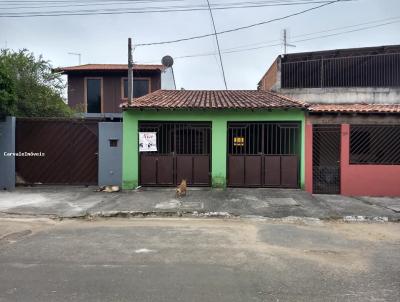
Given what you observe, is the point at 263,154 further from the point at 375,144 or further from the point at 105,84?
the point at 105,84

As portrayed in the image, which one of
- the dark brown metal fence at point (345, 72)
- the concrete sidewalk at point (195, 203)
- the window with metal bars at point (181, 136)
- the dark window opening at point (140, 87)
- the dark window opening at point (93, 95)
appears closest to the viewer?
the concrete sidewalk at point (195, 203)

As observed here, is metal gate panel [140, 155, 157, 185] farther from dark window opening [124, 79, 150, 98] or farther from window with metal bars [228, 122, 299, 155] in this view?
dark window opening [124, 79, 150, 98]

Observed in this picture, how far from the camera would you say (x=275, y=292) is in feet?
15.9

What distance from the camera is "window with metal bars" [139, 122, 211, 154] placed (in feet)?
45.7

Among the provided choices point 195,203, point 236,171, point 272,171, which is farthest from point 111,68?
point 195,203

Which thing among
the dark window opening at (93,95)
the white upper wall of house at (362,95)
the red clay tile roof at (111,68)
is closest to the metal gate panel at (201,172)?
the white upper wall of house at (362,95)

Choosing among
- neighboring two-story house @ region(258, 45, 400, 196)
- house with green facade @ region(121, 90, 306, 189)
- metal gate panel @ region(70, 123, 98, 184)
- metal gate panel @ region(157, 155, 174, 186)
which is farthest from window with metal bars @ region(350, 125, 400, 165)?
metal gate panel @ region(70, 123, 98, 184)

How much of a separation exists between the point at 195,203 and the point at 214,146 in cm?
297

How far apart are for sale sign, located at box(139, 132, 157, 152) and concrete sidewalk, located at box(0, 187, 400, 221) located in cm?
135

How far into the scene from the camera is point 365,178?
1355cm

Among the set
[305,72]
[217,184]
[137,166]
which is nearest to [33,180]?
[137,166]

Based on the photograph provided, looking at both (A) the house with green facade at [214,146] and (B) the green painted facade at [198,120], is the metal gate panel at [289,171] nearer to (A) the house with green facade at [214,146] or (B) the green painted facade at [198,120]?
(A) the house with green facade at [214,146]

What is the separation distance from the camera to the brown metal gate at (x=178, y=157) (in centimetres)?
1389

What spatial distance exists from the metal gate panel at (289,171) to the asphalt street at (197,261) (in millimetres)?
4331
